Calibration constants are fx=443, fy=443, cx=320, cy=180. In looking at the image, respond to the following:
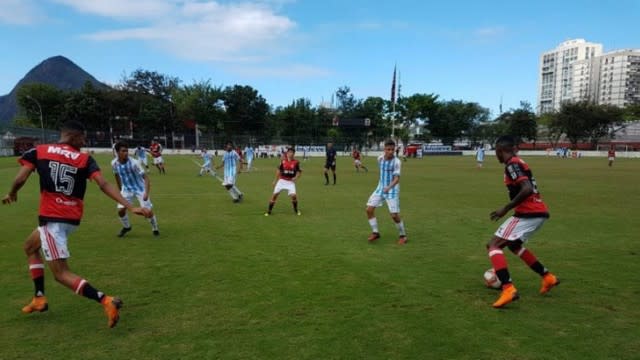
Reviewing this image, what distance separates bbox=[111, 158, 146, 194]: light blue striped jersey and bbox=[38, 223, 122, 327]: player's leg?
173 inches

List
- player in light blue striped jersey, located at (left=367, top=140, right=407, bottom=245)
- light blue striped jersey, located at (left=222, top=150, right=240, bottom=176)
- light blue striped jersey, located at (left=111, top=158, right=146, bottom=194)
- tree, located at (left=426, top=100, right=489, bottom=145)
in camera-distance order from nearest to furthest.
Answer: player in light blue striped jersey, located at (left=367, top=140, right=407, bottom=245)
light blue striped jersey, located at (left=111, top=158, right=146, bottom=194)
light blue striped jersey, located at (left=222, top=150, right=240, bottom=176)
tree, located at (left=426, top=100, right=489, bottom=145)

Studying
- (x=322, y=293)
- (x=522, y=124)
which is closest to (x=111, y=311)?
(x=322, y=293)

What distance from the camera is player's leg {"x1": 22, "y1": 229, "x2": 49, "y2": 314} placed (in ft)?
16.3

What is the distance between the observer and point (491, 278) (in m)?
5.90

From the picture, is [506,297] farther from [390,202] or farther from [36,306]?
[36,306]

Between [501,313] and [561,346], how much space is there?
0.88 meters

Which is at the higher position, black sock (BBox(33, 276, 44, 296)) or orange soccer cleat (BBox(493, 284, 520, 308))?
black sock (BBox(33, 276, 44, 296))

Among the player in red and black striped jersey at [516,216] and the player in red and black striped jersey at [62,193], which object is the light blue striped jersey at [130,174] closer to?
the player in red and black striped jersey at [62,193]

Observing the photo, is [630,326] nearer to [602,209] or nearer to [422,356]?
[422,356]

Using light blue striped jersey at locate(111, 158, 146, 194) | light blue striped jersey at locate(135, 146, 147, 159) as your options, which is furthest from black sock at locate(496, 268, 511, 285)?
light blue striped jersey at locate(135, 146, 147, 159)

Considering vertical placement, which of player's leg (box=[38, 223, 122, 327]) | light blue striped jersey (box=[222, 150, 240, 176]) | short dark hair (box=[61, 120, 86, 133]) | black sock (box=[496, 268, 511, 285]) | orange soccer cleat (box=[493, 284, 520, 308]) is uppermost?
short dark hair (box=[61, 120, 86, 133])

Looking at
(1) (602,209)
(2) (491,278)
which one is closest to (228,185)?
(2) (491,278)

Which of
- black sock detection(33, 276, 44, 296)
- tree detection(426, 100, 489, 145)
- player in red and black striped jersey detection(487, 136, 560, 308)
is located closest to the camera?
black sock detection(33, 276, 44, 296)

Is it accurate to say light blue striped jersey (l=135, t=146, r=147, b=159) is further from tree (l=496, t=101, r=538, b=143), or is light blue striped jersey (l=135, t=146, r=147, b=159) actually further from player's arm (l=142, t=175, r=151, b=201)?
tree (l=496, t=101, r=538, b=143)
